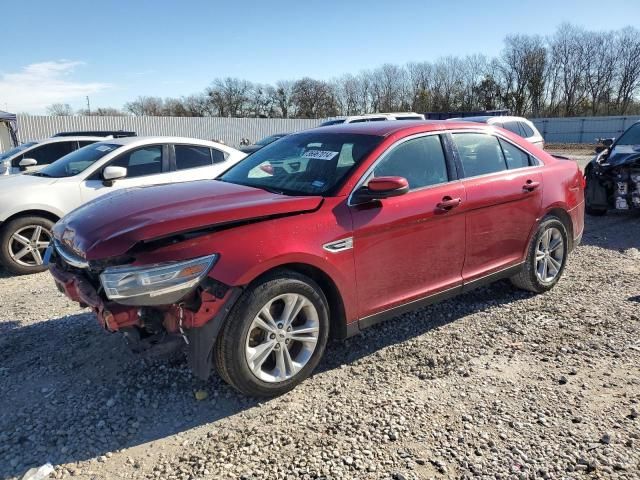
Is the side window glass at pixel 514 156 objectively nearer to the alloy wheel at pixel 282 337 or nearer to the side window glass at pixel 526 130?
the alloy wheel at pixel 282 337

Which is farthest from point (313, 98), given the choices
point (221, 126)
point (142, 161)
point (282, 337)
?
point (282, 337)

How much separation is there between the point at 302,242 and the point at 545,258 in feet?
9.98

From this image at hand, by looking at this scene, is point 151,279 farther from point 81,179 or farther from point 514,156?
point 81,179

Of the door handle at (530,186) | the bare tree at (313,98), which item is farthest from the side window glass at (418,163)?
the bare tree at (313,98)

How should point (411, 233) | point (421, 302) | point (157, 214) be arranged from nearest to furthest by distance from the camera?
point (157, 214)
point (411, 233)
point (421, 302)

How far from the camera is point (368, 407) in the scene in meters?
3.10

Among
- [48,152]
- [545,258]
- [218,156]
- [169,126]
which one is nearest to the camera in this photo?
[545,258]

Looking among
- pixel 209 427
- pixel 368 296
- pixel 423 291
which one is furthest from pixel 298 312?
pixel 423 291

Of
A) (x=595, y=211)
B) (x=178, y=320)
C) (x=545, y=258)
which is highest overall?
(x=178, y=320)

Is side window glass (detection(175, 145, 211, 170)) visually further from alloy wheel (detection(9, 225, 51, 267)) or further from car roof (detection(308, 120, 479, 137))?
car roof (detection(308, 120, 479, 137))

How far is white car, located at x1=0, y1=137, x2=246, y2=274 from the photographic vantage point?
6.04 m

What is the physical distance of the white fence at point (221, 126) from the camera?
26.0 meters

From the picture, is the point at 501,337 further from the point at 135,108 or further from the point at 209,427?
the point at 135,108

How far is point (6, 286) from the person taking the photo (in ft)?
18.6
